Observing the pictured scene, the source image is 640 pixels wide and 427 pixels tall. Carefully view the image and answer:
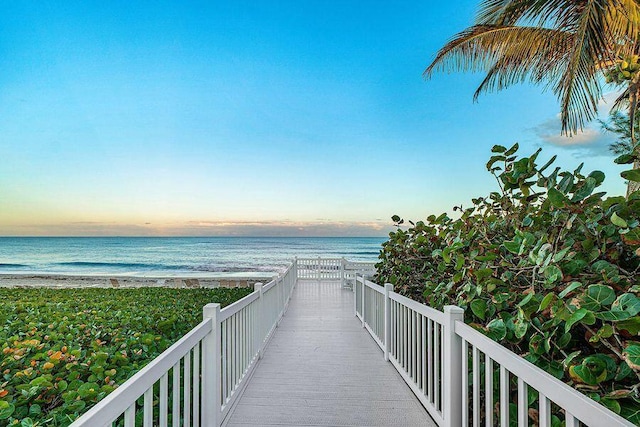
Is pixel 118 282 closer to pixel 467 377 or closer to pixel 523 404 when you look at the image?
pixel 467 377

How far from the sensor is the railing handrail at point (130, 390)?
951 millimetres

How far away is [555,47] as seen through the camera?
5148 mm

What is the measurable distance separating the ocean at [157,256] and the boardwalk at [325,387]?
14.5 metres

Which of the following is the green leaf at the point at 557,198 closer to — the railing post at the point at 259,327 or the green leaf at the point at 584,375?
the green leaf at the point at 584,375

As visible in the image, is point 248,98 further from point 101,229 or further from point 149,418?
point 101,229

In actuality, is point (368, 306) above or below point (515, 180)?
below

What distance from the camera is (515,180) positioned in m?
2.00

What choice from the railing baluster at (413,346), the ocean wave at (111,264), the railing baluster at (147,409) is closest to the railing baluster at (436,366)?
the railing baluster at (413,346)

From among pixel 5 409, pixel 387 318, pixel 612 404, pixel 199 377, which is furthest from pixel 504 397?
pixel 5 409

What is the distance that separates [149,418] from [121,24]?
30.7ft

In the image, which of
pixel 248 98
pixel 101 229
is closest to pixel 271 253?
pixel 101 229

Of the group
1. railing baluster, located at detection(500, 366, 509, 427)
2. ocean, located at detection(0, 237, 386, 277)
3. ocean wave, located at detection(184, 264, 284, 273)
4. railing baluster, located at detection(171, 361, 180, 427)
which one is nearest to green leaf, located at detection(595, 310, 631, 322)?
railing baluster, located at detection(500, 366, 509, 427)

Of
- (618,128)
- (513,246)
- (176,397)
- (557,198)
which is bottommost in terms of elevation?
(176,397)

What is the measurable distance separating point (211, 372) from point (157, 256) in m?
30.8
